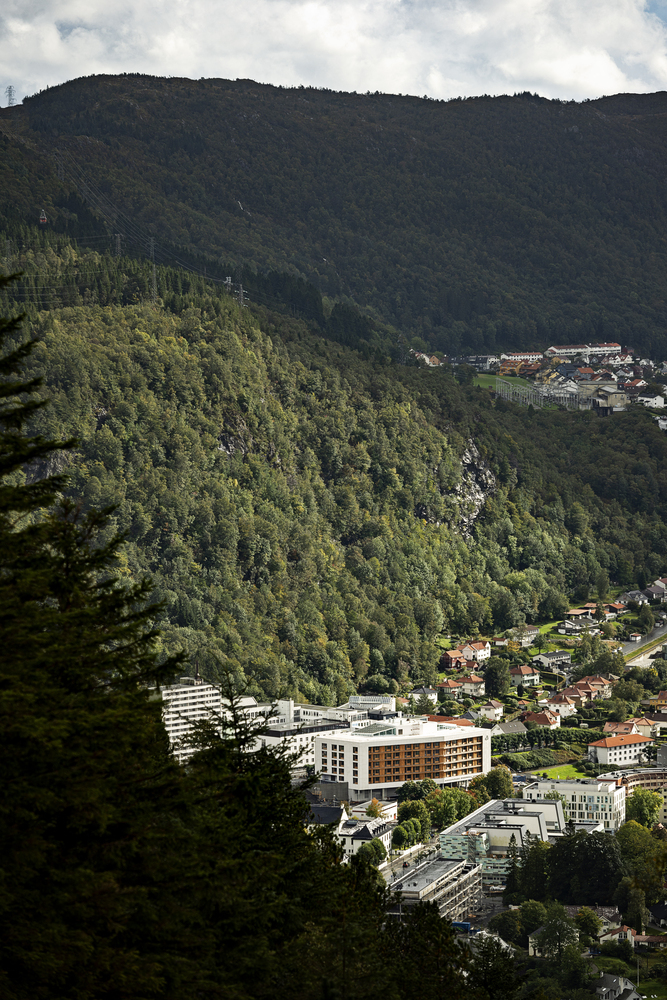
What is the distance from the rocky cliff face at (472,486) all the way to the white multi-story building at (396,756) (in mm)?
44456

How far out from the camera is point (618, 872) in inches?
2044

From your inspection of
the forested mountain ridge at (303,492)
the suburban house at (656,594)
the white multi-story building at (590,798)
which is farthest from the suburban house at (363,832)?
the suburban house at (656,594)

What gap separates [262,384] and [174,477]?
17435 millimetres

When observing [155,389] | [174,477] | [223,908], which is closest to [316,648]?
[174,477]

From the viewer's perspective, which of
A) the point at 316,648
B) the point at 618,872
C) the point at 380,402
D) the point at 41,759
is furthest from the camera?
the point at 380,402

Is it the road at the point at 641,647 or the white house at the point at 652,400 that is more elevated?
the white house at the point at 652,400

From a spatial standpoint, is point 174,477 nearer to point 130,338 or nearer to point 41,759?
point 130,338

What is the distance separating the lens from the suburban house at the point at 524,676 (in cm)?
8906

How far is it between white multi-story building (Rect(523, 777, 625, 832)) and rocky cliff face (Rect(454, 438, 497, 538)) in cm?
5119

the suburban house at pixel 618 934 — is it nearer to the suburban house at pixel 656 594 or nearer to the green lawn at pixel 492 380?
the suburban house at pixel 656 594

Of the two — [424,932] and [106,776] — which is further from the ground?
[106,776]

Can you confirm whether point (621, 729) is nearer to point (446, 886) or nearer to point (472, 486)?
point (446, 886)

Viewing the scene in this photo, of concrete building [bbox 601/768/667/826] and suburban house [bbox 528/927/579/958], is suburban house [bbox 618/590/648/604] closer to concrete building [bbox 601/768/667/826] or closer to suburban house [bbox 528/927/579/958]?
Answer: concrete building [bbox 601/768/667/826]

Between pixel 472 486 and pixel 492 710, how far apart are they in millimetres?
40826
